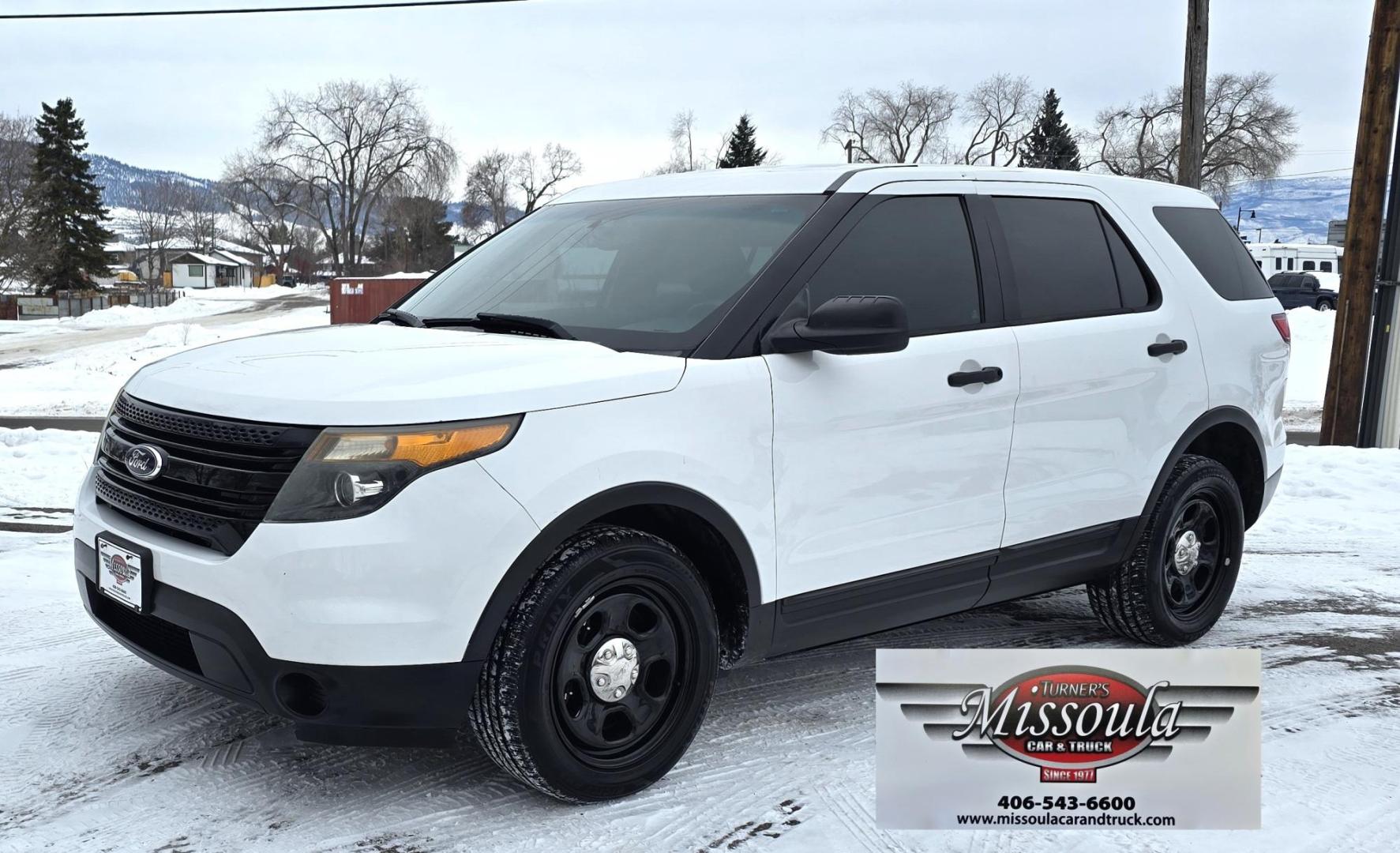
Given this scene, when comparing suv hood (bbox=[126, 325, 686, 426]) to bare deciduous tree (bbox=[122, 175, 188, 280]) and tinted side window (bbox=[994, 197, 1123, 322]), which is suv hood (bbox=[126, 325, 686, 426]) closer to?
tinted side window (bbox=[994, 197, 1123, 322])

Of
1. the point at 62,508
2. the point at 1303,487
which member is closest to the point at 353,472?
the point at 62,508

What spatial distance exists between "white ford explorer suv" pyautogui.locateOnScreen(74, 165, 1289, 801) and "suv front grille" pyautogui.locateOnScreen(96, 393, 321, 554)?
0.03ft

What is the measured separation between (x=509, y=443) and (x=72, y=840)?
5.26 feet

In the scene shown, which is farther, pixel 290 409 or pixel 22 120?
pixel 22 120

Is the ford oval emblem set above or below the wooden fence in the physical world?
above

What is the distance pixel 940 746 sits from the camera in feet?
9.25

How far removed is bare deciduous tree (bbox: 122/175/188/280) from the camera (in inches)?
4926

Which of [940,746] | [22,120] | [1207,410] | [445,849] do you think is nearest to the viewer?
[940,746]

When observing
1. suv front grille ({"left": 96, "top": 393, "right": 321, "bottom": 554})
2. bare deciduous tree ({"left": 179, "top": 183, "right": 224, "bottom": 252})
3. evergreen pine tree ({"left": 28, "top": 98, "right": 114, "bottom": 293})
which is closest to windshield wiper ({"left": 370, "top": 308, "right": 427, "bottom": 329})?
suv front grille ({"left": 96, "top": 393, "right": 321, "bottom": 554})

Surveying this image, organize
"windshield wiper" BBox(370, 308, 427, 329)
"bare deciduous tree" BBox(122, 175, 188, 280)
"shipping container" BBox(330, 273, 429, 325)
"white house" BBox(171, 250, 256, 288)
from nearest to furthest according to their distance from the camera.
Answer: "windshield wiper" BBox(370, 308, 427, 329), "shipping container" BBox(330, 273, 429, 325), "bare deciduous tree" BBox(122, 175, 188, 280), "white house" BBox(171, 250, 256, 288)

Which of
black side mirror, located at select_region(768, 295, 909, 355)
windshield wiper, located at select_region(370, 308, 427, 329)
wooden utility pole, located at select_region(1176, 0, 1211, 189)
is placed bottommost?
windshield wiper, located at select_region(370, 308, 427, 329)

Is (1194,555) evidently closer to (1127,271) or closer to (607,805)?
(1127,271)

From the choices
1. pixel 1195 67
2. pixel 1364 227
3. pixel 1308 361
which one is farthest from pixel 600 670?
pixel 1308 361

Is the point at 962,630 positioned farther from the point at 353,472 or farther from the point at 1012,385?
the point at 353,472
